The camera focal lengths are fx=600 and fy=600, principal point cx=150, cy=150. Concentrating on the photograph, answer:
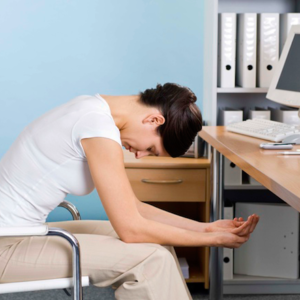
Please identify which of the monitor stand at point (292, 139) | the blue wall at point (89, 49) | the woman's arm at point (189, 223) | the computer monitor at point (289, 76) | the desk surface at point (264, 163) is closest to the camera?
the desk surface at point (264, 163)

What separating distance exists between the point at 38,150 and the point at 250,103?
5.54 feet

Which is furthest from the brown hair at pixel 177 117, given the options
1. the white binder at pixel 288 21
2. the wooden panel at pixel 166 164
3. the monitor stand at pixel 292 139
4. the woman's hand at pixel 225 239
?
the white binder at pixel 288 21

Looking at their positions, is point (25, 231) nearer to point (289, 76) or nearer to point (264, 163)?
point (264, 163)

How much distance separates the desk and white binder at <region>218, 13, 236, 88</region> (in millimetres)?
280

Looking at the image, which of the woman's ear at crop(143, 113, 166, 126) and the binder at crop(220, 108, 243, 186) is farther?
the binder at crop(220, 108, 243, 186)

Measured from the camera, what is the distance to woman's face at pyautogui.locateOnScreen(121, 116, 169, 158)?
1.67m

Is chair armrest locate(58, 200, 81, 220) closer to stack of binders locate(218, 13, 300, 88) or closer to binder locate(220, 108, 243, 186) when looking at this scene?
binder locate(220, 108, 243, 186)

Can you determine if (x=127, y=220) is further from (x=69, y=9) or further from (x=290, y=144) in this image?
(x=69, y=9)

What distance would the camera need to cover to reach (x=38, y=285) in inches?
59.6

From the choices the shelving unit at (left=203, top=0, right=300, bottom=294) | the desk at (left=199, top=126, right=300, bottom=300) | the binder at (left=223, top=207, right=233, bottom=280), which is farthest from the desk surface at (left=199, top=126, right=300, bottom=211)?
the binder at (left=223, top=207, right=233, bottom=280)

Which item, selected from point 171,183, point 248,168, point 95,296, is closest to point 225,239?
point 248,168

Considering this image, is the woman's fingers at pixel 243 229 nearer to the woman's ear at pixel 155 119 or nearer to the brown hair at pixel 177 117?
the brown hair at pixel 177 117

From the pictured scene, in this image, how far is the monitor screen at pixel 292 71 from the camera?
8.13 ft

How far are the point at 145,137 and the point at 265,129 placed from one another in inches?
33.1
